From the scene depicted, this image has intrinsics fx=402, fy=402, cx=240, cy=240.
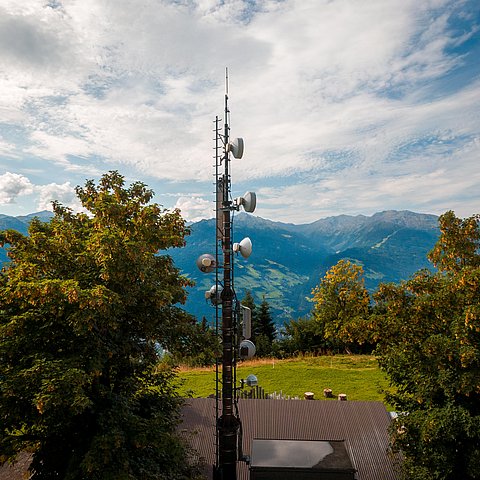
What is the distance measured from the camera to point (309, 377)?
31.9 meters

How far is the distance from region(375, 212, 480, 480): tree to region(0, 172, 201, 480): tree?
6908mm

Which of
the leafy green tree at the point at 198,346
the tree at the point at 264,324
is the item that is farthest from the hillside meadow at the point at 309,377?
the tree at the point at 264,324

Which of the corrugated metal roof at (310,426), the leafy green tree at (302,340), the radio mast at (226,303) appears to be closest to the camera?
the radio mast at (226,303)

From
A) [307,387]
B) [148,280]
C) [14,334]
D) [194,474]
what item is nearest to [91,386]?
[14,334]

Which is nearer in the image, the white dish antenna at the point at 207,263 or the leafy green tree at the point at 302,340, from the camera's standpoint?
the white dish antenna at the point at 207,263

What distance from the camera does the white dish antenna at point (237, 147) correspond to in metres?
9.53

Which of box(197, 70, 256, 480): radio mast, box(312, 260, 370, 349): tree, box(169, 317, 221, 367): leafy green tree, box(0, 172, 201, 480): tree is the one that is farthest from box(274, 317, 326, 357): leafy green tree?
box(197, 70, 256, 480): radio mast

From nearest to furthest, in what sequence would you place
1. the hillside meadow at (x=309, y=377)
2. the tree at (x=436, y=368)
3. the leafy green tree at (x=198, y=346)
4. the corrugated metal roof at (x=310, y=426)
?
the tree at (x=436, y=368), the leafy green tree at (x=198, y=346), the corrugated metal roof at (x=310, y=426), the hillside meadow at (x=309, y=377)

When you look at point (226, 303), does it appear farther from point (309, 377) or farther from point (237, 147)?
point (309, 377)

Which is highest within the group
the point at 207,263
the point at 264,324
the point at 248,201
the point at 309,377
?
the point at 248,201

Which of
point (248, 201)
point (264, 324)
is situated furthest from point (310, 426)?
point (264, 324)

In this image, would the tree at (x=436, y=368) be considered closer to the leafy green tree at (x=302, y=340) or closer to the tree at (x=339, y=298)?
the tree at (x=339, y=298)

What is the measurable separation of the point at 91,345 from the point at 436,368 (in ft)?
32.8

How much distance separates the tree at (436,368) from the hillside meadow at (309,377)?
13644 millimetres
